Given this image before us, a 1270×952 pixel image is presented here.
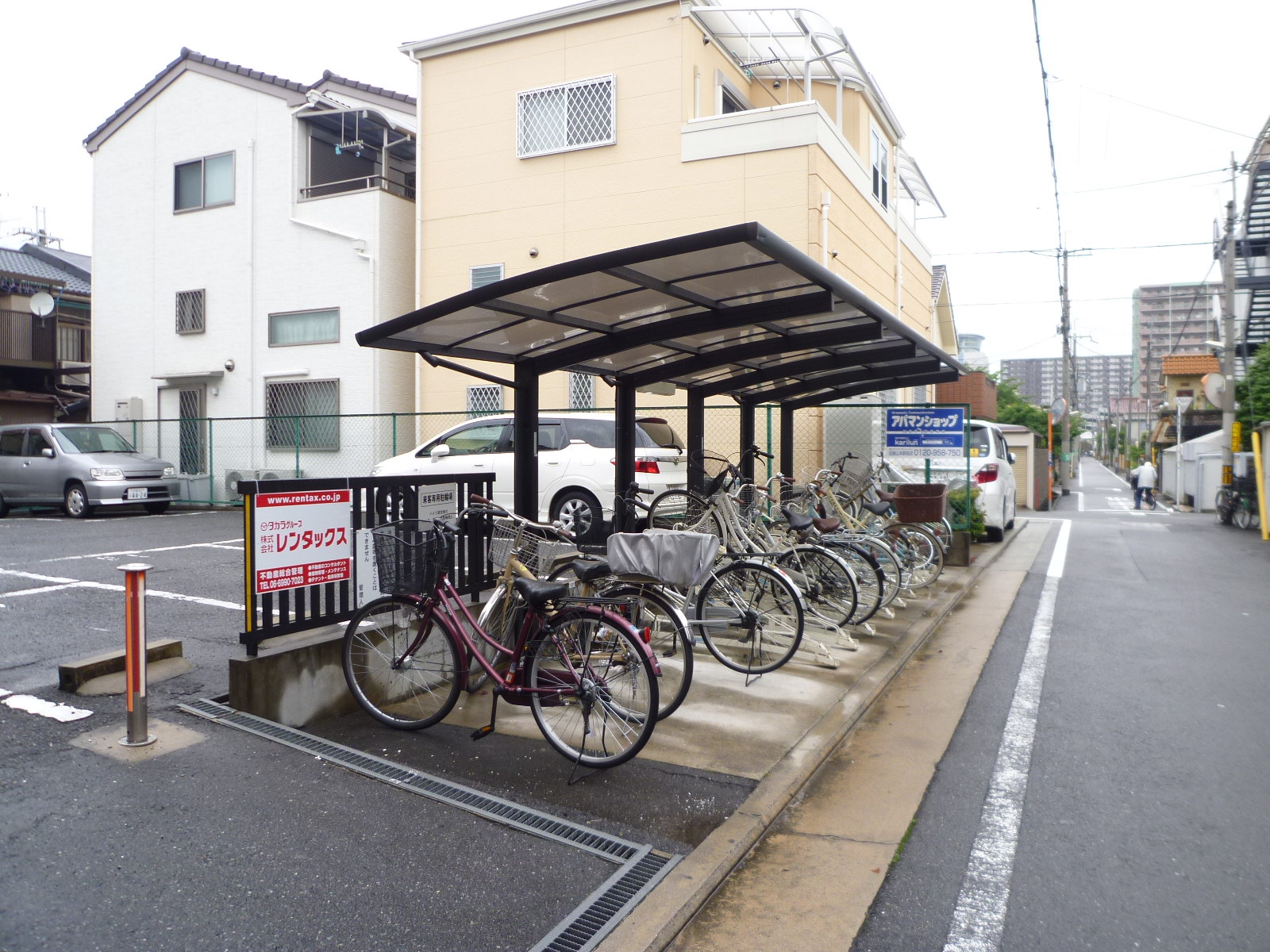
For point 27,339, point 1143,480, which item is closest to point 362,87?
point 27,339

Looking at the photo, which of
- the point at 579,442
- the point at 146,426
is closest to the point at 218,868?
the point at 579,442

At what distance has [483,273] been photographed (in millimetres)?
16344

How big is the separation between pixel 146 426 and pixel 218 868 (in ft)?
62.6

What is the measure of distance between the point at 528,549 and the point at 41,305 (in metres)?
21.4

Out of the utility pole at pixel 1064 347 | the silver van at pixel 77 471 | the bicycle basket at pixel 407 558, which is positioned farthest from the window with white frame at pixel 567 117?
the utility pole at pixel 1064 347

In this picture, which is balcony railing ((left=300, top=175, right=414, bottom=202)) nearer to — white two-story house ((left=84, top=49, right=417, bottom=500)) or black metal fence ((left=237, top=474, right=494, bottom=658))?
white two-story house ((left=84, top=49, right=417, bottom=500))

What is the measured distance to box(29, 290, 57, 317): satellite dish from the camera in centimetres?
2120

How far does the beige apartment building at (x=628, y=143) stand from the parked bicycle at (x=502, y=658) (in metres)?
9.75

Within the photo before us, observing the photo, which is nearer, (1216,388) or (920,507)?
(920,507)

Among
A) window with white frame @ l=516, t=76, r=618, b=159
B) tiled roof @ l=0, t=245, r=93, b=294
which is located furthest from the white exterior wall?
window with white frame @ l=516, t=76, r=618, b=159

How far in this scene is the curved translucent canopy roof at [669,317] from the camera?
4.79m

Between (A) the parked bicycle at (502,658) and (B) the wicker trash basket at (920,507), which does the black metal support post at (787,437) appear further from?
(A) the parked bicycle at (502,658)

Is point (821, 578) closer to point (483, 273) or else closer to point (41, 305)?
point (483, 273)

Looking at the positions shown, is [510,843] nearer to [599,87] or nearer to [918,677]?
[918,677]
